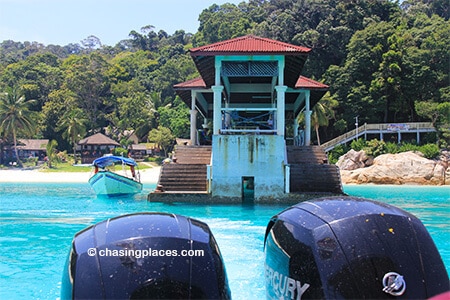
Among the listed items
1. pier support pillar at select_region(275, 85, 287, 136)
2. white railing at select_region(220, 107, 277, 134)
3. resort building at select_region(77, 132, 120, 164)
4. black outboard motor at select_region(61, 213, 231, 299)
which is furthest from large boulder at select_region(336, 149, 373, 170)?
black outboard motor at select_region(61, 213, 231, 299)

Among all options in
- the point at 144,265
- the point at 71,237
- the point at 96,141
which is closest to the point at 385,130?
the point at 96,141

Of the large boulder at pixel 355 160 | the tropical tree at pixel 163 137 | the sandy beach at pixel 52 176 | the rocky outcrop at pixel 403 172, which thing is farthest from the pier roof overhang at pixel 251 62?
the tropical tree at pixel 163 137

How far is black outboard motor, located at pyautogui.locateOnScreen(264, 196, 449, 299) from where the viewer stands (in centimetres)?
283

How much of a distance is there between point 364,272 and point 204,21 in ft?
270

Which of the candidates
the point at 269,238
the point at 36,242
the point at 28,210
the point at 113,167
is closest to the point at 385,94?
the point at 113,167

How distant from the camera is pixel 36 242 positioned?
9273mm

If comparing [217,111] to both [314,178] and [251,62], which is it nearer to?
[251,62]

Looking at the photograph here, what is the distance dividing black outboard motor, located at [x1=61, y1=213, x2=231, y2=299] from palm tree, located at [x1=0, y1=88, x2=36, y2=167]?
49.0 meters

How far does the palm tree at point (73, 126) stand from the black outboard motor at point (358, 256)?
162 feet

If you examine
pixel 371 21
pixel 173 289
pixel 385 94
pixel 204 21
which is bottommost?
pixel 173 289

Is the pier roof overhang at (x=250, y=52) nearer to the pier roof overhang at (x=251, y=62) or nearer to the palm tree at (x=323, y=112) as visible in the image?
the pier roof overhang at (x=251, y=62)

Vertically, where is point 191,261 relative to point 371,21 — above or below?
below

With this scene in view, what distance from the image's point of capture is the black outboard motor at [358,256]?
111 inches

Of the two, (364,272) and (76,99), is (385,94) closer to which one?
(76,99)
